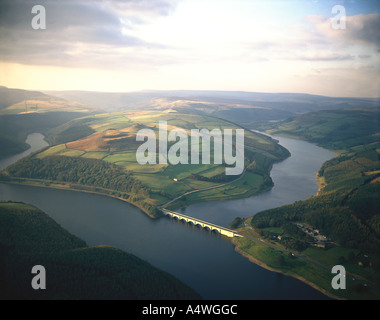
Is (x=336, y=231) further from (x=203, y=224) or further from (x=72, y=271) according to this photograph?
(x=72, y=271)

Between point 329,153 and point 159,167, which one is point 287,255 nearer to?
point 159,167

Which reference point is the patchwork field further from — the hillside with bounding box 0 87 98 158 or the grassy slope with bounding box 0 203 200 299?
the grassy slope with bounding box 0 203 200 299

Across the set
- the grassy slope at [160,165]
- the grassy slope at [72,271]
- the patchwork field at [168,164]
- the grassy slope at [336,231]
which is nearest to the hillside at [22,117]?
the grassy slope at [160,165]

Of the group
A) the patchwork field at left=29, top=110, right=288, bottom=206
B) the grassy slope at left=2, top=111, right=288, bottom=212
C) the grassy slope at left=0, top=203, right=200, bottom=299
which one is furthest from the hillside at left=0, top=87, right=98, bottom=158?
the grassy slope at left=0, top=203, right=200, bottom=299

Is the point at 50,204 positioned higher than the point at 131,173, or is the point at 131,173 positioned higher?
the point at 131,173

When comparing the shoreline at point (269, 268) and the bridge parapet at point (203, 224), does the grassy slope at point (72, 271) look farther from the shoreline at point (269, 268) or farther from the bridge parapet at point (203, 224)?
the bridge parapet at point (203, 224)

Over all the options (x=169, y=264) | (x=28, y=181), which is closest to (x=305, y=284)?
(x=169, y=264)

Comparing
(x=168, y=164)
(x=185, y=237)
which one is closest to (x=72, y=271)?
(x=185, y=237)
